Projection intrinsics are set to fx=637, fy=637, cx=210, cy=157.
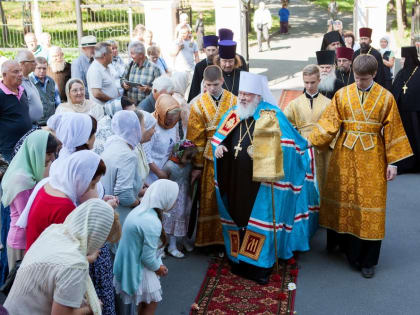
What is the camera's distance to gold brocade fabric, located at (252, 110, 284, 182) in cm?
560

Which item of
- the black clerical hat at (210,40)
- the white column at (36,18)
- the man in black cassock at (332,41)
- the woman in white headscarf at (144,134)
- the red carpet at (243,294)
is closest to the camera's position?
the woman in white headscarf at (144,134)

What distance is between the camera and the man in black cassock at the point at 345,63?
334 inches

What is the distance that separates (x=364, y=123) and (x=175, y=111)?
1746 millimetres

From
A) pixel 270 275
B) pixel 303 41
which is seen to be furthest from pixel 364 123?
pixel 303 41

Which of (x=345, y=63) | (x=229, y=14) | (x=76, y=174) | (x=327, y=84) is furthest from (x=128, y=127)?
(x=229, y=14)

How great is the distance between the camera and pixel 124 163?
477 centimetres

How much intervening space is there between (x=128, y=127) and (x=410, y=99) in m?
5.89

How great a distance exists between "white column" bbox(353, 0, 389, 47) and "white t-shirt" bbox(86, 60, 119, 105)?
10.4 m

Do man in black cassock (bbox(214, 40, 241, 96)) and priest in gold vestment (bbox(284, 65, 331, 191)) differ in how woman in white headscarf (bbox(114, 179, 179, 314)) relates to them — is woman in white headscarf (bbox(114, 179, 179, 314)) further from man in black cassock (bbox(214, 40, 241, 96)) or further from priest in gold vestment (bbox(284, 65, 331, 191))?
man in black cassock (bbox(214, 40, 241, 96))

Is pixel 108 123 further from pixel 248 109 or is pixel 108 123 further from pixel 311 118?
pixel 311 118

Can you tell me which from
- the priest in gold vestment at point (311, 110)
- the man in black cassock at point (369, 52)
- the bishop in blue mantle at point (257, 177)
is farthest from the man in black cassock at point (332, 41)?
the bishop in blue mantle at point (257, 177)

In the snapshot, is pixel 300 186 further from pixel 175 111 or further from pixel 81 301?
pixel 81 301

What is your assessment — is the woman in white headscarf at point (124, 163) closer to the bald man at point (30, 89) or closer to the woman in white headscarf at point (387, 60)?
the bald man at point (30, 89)

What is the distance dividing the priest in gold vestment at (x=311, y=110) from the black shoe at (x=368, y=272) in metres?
1.08
